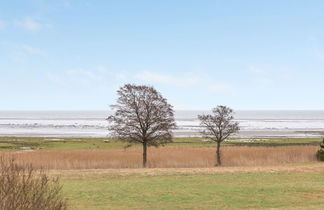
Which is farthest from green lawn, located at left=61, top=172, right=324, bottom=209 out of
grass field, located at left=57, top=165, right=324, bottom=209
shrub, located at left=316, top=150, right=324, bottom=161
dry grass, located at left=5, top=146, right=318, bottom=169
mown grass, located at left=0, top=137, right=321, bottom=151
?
mown grass, located at left=0, top=137, right=321, bottom=151

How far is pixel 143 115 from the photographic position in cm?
4359

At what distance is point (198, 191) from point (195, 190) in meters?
0.39

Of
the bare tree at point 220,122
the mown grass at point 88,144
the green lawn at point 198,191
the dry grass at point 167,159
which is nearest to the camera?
the green lawn at point 198,191

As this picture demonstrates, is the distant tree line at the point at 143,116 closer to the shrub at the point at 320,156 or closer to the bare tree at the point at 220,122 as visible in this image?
the bare tree at the point at 220,122

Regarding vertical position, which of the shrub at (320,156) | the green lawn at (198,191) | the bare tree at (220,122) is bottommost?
the green lawn at (198,191)

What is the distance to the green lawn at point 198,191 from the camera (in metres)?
20.2

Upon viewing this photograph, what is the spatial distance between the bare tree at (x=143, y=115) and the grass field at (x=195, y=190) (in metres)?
11.1

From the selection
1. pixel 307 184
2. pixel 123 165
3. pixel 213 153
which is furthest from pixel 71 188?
pixel 213 153

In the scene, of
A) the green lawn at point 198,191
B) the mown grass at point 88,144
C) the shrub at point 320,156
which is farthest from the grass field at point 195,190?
the mown grass at point 88,144

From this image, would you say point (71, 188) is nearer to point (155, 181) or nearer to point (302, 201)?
point (155, 181)

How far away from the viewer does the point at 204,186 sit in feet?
84.3

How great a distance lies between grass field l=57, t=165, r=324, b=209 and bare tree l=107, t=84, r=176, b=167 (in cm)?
1114

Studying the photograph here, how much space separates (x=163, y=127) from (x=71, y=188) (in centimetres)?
1938

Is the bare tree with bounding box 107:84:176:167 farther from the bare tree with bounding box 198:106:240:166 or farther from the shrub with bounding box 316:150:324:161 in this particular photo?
the shrub with bounding box 316:150:324:161
